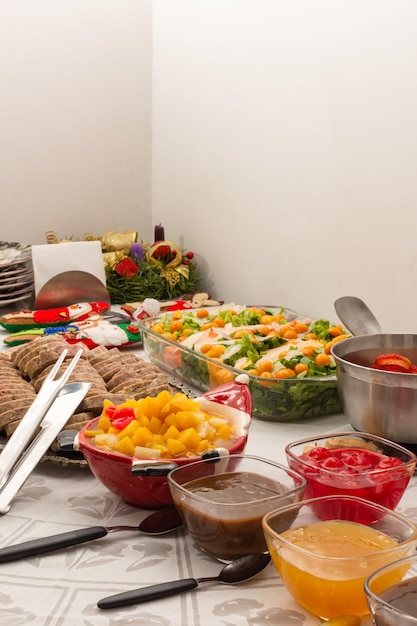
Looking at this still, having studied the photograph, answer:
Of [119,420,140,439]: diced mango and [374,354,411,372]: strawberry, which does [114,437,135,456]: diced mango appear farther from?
[374,354,411,372]: strawberry

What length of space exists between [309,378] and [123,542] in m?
0.53

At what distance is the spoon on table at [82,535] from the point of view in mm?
915

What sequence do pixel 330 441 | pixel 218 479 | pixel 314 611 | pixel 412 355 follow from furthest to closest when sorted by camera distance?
pixel 412 355
pixel 330 441
pixel 218 479
pixel 314 611

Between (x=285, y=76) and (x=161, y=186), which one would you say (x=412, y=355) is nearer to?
(x=285, y=76)

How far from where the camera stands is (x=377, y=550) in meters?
0.80

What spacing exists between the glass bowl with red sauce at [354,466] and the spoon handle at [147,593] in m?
0.22

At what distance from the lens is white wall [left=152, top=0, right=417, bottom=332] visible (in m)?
1.71

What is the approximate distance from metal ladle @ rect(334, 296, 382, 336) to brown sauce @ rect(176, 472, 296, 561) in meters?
0.60

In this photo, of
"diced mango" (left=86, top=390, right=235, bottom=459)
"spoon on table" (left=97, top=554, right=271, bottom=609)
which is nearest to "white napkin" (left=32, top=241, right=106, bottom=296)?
"diced mango" (left=86, top=390, right=235, bottom=459)

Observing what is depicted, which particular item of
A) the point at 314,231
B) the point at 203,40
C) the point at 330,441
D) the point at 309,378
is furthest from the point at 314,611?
the point at 203,40

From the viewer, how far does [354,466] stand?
1.01 metres

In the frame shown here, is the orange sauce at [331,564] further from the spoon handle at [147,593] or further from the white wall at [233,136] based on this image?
the white wall at [233,136]

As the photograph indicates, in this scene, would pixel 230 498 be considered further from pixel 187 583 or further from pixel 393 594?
pixel 393 594

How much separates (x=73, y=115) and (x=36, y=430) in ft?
5.96
